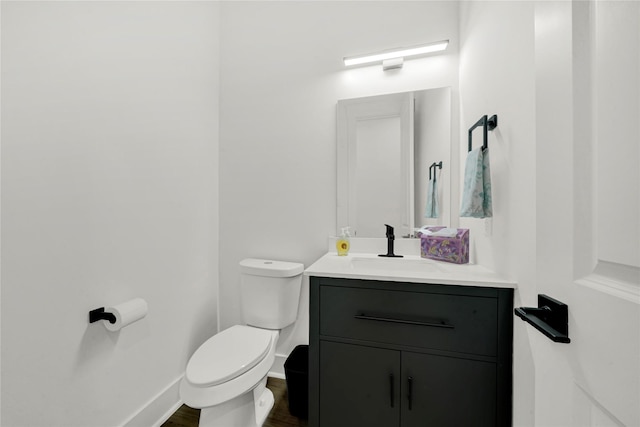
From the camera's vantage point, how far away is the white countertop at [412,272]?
944mm

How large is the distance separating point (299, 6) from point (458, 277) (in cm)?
190

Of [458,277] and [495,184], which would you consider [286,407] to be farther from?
[495,184]

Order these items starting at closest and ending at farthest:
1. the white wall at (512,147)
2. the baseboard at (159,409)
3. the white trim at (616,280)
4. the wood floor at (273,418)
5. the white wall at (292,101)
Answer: the white trim at (616,280), the white wall at (512,147), the baseboard at (159,409), the wood floor at (273,418), the white wall at (292,101)

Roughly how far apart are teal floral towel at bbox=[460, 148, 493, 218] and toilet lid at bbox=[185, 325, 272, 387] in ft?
3.80

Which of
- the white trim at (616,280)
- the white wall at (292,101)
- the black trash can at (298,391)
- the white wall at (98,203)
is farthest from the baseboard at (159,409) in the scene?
the white trim at (616,280)

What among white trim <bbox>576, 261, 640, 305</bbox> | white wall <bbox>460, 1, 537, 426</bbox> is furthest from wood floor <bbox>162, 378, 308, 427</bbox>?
white trim <bbox>576, 261, 640, 305</bbox>

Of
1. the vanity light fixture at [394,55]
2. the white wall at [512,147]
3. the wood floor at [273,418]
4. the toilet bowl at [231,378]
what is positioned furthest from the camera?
the vanity light fixture at [394,55]

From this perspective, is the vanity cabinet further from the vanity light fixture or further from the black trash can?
the vanity light fixture

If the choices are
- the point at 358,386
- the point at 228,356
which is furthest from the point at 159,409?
the point at 358,386

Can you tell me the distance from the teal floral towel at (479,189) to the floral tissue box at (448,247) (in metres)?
0.25

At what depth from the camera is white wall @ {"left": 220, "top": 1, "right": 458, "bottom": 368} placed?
1.57m

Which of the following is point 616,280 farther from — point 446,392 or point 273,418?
point 273,418

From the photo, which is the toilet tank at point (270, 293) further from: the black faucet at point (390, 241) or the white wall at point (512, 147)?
the white wall at point (512, 147)

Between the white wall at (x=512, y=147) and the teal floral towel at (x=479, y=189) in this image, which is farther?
the teal floral towel at (x=479, y=189)
